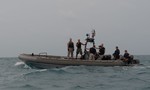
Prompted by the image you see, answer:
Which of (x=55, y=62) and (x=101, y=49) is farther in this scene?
(x=101, y=49)

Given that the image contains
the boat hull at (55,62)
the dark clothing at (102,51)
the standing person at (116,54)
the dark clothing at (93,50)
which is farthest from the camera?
the standing person at (116,54)

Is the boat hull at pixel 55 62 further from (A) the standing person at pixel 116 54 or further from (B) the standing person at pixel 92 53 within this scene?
(A) the standing person at pixel 116 54

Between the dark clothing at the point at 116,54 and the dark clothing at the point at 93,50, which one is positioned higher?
the dark clothing at the point at 93,50

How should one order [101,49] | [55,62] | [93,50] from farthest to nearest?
[101,49] → [93,50] → [55,62]

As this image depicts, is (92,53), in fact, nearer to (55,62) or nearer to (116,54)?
(116,54)

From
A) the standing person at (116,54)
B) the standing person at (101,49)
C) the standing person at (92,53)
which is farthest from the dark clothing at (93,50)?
the standing person at (116,54)

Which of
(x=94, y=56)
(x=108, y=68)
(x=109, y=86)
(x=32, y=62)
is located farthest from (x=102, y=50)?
(x=109, y=86)

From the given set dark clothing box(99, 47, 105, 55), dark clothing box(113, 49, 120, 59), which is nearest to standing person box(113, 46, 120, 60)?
dark clothing box(113, 49, 120, 59)

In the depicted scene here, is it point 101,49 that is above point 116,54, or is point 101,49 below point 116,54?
above

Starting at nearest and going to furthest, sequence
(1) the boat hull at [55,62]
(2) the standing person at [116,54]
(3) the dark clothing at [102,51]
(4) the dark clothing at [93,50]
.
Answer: (1) the boat hull at [55,62], (4) the dark clothing at [93,50], (3) the dark clothing at [102,51], (2) the standing person at [116,54]

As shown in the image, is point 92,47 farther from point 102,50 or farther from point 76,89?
point 76,89

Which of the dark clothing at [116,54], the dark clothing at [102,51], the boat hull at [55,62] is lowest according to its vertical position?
the boat hull at [55,62]

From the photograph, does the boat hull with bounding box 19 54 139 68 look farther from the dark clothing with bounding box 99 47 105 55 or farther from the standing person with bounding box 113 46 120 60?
the standing person with bounding box 113 46 120 60

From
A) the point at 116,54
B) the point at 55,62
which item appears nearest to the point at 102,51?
the point at 116,54
